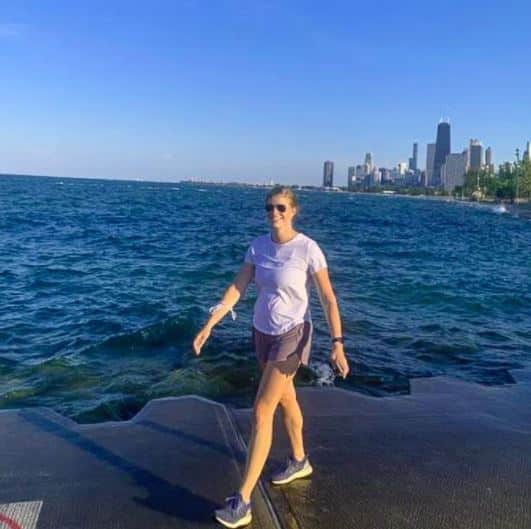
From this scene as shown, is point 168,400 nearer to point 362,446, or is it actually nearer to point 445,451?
point 362,446

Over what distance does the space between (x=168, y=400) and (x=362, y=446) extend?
217cm

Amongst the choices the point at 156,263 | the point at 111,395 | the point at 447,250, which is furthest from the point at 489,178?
the point at 111,395

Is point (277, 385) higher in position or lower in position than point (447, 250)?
higher

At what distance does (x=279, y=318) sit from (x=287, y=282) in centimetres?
24

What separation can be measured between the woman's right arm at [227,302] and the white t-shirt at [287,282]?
254mm

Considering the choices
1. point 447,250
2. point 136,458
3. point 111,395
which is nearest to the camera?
point 136,458

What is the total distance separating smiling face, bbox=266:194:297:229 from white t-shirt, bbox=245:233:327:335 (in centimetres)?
13

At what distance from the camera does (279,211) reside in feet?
12.1

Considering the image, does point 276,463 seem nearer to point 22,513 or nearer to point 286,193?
point 22,513

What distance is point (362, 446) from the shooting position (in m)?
4.75

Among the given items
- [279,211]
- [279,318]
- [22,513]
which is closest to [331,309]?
[279,318]

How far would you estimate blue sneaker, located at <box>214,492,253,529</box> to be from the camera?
3436mm

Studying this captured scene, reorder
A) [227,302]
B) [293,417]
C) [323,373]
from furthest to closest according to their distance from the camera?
[323,373], [227,302], [293,417]

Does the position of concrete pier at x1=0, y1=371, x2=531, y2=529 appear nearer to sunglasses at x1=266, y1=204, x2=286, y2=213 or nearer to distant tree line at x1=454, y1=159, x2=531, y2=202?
sunglasses at x1=266, y1=204, x2=286, y2=213
